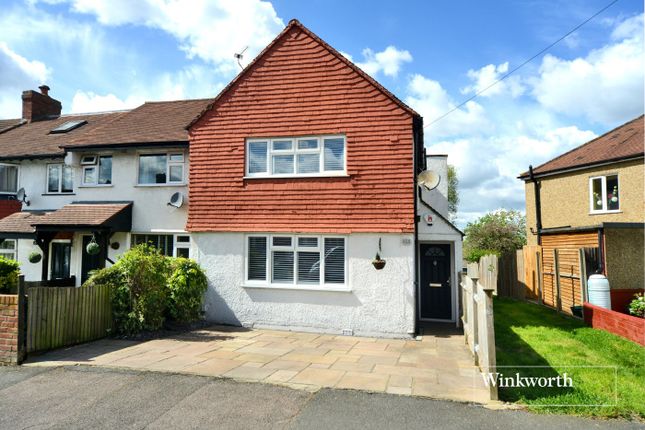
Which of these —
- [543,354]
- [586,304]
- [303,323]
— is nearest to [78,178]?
[303,323]

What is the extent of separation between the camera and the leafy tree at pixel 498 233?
3045 centimetres

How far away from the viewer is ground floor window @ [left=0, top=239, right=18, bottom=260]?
48.2 feet

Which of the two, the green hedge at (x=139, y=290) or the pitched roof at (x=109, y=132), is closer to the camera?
the green hedge at (x=139, y=290)

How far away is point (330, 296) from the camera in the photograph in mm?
10320

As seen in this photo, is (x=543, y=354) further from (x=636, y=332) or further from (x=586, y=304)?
(x=586, y=304)

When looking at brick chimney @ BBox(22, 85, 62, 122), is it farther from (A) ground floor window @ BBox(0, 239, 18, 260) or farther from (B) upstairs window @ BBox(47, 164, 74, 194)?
(A) ground floor window @ BBox(0, 239, 18, 260)

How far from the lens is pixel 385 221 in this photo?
10078mm

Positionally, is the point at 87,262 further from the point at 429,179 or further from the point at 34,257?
the point at 429,179

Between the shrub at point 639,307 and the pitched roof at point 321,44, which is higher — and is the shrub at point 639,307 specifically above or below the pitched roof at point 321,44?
below

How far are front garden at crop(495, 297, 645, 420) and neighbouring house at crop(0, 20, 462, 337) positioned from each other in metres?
2.18

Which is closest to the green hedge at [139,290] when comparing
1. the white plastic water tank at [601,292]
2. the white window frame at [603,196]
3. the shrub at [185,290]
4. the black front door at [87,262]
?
the shrub at [185,290]

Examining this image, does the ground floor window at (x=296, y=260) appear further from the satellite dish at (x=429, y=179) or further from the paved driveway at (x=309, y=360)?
the satellite dish at (x=429, y=179)

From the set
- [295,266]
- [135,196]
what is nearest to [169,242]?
[135,196]

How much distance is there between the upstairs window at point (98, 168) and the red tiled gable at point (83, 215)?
92 centimetres
